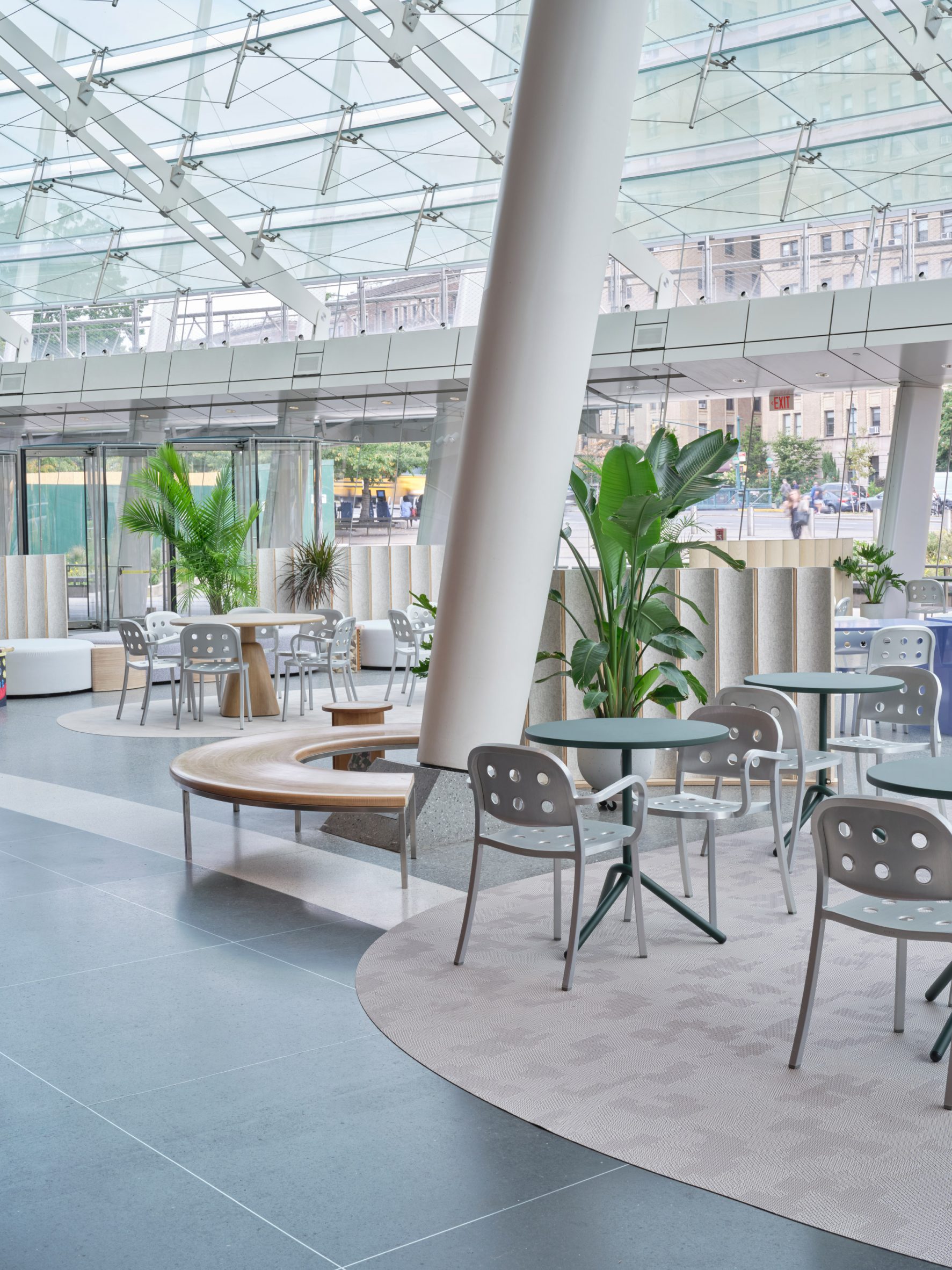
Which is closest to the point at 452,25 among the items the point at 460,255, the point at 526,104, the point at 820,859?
the point at 460,255

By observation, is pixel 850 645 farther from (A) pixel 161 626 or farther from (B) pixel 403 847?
(A) pixel 161 626

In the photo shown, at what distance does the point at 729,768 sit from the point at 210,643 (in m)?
5.90

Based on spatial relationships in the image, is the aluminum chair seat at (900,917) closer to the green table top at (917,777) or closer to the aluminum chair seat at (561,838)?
the green table top at (917,777)

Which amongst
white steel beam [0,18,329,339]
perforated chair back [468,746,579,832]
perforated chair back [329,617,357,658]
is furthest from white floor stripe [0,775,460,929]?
white steel beam [0,18,329,339]

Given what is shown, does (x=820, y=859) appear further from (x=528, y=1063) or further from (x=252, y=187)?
(x=252, y=187)

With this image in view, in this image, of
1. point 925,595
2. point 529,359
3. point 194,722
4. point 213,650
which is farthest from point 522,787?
point 925,595

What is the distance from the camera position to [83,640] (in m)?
13.4

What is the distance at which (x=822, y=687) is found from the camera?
5.71m

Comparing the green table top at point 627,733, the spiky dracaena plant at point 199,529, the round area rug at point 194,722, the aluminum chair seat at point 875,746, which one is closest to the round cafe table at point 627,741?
the green table top at point 627,733

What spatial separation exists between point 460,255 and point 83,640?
744cm

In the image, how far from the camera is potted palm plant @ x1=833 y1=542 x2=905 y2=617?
13.8 meters

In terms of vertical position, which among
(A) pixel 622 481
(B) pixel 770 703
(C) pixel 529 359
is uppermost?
(C) pixel 529 359

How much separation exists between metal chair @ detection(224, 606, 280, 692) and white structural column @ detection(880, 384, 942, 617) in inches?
312

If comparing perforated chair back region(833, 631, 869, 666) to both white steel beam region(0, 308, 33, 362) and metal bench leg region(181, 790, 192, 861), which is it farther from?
white steel beam region(0, 308, 33, 362)
